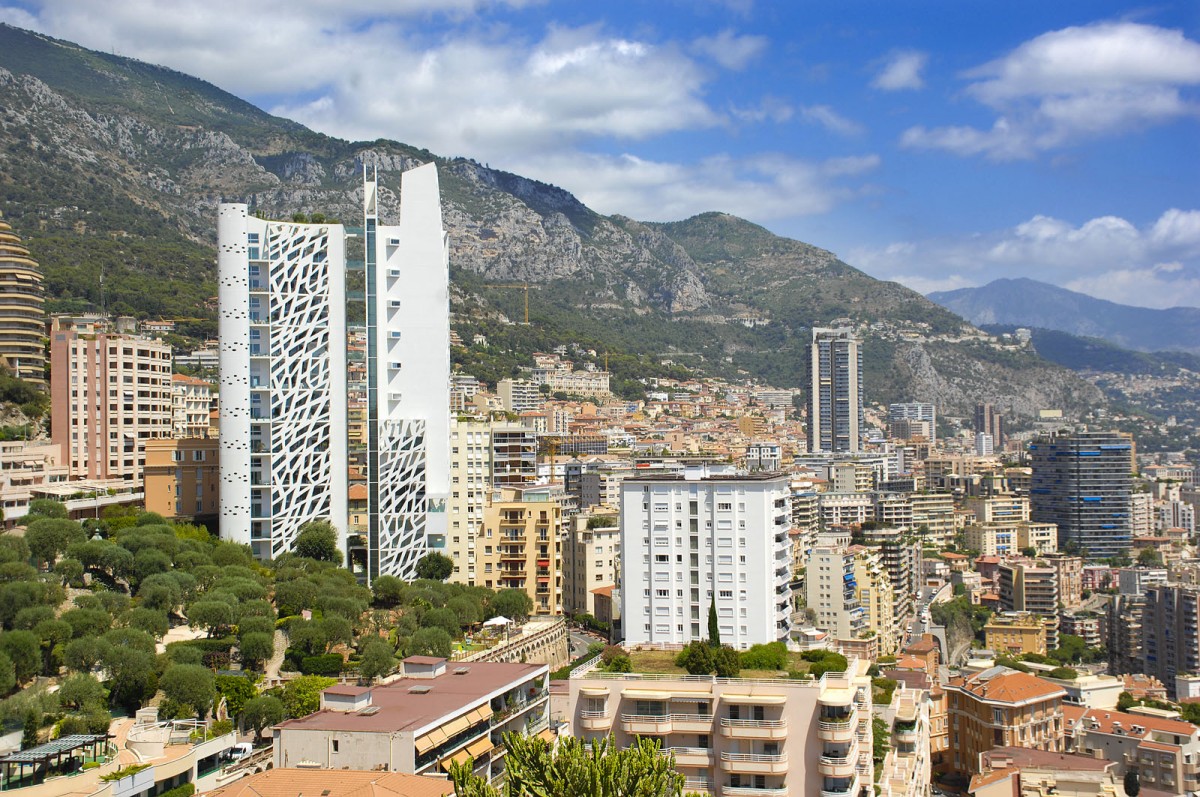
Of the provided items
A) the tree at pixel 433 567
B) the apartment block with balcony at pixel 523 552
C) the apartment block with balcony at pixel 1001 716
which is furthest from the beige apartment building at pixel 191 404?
the apartment block with balcony at pixel 1001 716

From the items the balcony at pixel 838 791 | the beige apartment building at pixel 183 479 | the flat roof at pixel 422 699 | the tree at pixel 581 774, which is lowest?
the balcony at pixel 838 791

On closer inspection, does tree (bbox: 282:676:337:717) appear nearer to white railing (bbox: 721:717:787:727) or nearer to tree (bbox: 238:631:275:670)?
tree (bbox: 238:631:275:670)

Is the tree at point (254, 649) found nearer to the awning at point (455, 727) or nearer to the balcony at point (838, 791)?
the awning at point (455, 727)

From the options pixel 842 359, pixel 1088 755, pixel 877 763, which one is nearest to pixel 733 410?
pixel 842 359

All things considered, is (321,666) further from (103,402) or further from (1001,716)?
(103,402)

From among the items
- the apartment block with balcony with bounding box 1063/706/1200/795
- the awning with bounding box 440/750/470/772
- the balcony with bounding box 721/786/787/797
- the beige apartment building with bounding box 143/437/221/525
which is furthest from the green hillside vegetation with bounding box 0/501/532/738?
the apartment block with balcony with bounding box 1063/706/1200/795

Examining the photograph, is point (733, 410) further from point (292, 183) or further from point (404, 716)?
point (404, 716)

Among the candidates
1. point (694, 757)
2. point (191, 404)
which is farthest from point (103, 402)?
point (694, 757)

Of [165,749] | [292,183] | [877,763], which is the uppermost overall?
[292,183]
